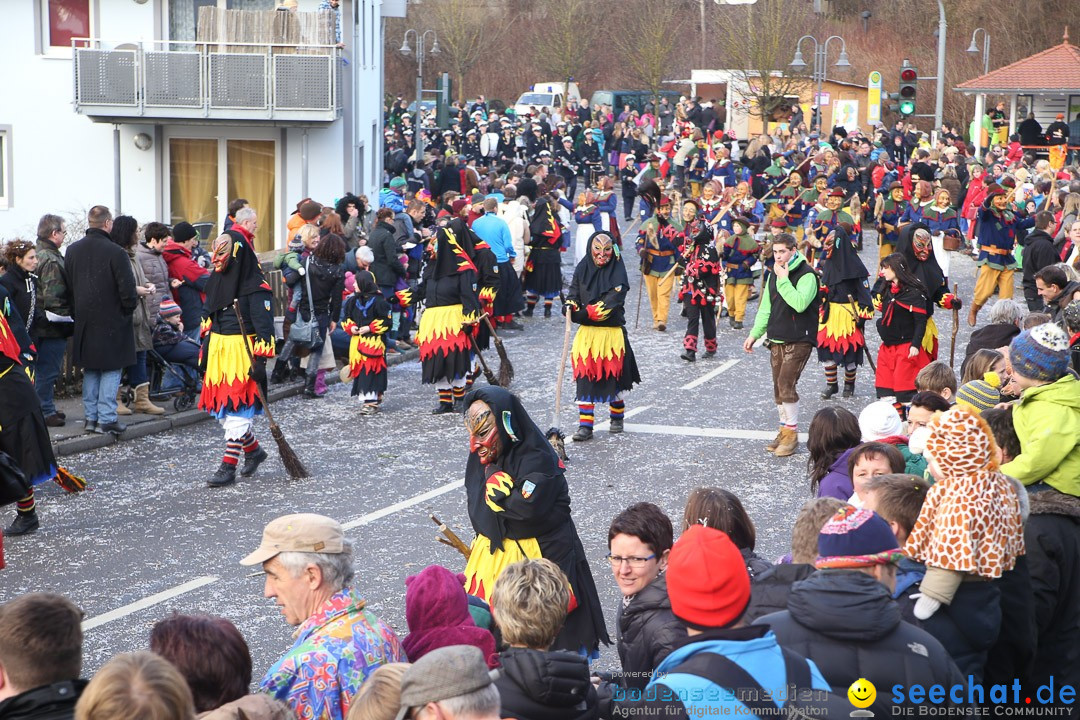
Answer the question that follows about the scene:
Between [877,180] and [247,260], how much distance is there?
2107cm

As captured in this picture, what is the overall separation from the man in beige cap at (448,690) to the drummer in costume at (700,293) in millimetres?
12287

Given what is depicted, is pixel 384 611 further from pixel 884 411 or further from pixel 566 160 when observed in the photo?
pixel 566 160

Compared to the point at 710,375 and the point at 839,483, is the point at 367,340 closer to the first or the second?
the point at 710,375

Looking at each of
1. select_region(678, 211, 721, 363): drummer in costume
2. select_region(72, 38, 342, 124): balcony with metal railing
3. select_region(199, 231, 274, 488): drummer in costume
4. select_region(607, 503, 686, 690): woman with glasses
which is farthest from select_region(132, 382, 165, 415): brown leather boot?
select_region(72, 38, 342, 124): balcony with metal railing

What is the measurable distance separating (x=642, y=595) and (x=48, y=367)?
26.5 feet

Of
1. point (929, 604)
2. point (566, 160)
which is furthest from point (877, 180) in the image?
point (929, 604)

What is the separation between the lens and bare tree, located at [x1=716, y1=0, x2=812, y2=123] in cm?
4503

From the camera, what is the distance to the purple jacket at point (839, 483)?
6539mm

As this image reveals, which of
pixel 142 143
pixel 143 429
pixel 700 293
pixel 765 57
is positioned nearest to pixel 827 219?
pixel 700 293

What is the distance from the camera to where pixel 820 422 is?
716 cm

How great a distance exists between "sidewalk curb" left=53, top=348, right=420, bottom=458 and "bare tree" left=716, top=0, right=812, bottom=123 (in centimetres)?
3365

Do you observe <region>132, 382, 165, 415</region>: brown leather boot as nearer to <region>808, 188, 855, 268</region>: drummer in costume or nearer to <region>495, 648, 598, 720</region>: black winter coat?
<region>808, 188, 855, 268</region>: drummer in costume

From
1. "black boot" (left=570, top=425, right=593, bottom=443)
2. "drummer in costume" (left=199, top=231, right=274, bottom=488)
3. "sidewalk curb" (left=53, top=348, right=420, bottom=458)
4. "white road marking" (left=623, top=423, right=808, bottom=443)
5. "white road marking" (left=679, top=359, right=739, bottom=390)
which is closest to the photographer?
"drummer in costume" (left=199, top=231, right=274, bottom=488)

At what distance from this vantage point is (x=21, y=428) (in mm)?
8711
